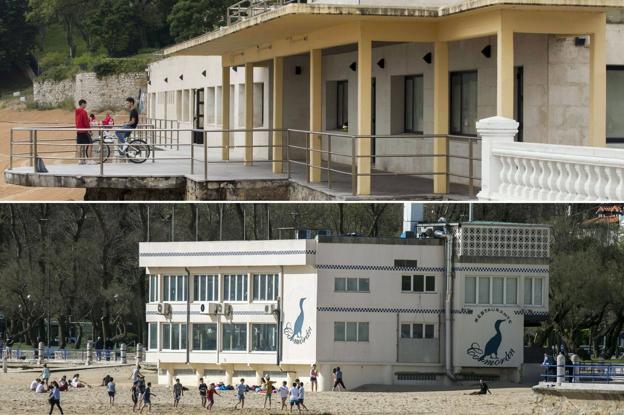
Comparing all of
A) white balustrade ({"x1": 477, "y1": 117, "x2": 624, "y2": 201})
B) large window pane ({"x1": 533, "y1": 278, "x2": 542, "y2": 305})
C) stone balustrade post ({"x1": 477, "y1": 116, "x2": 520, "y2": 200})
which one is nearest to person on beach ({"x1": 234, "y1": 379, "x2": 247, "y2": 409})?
large window pane ({"x1": 533, "y1": 278, "x2": 542, "y2": 305})

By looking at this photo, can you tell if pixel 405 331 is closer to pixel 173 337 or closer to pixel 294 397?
pixel 294 397

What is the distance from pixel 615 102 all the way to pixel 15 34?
76.2 meters

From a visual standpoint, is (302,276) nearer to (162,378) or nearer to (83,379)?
(162,378)

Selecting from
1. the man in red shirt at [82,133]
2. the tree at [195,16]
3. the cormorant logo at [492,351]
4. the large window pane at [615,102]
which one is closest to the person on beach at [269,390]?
the cormorant logo at [492,351]

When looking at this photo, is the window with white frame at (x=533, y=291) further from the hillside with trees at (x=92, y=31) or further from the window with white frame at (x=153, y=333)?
the hillside with trees at (x=92, y=31)

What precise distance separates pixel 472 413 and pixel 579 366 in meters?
2.57

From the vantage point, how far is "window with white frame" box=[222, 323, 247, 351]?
42.3 m

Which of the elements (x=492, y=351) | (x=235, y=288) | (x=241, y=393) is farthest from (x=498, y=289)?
(x=241, y=393)

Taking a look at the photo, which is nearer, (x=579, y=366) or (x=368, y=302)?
(x=579, y=366)

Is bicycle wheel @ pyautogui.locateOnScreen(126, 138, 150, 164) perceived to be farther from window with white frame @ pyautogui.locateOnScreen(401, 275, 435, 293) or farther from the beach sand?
window with white frame @ pyautogui.locateOnScreen(401, 275, 435, 293)

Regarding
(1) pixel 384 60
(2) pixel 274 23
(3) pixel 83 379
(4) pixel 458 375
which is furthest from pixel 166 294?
(2) pixel 274 23

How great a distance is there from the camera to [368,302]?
1594 inches

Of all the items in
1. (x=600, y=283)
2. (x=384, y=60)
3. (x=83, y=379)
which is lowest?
(x=83, y=379)

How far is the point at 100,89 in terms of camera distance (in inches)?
3391
